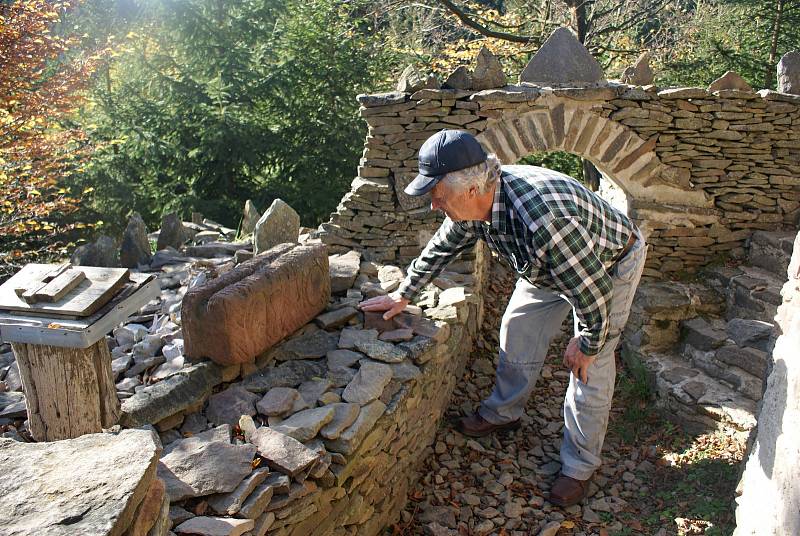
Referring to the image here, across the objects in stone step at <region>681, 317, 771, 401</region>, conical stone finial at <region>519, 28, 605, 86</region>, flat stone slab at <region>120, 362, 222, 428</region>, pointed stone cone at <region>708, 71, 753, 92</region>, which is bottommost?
stone step at <region>681, 317, 771, 401</region>

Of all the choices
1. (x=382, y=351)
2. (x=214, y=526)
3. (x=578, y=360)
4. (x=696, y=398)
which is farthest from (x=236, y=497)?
(x=696, y=398)

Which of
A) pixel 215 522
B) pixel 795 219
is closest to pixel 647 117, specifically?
pixel 795 219

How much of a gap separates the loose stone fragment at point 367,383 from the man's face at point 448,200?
102 cm

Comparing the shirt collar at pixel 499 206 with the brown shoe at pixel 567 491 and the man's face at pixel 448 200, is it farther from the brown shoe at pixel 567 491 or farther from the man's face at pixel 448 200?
the brown shoe at pixel 567 491

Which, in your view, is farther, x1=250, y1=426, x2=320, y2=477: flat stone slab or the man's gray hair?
the man's gray hair

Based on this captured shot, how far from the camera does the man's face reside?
2814mm

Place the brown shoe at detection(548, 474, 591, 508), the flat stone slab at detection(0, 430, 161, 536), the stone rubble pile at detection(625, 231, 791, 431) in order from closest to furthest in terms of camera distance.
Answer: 1. the flat stone slab at detection(0, 430, 161, 536)
2. the brown shoe at detection(548, 474, 591, 508)
3. the stone rubble pile at detection(625, 231, 791, 431)

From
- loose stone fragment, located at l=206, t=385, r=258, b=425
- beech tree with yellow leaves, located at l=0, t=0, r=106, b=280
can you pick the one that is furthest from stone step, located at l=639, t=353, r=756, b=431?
beech tree with yellow leaves, located at l=0, t=0, r=106, b=280

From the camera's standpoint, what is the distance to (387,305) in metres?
3.83

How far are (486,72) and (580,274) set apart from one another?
2482mm

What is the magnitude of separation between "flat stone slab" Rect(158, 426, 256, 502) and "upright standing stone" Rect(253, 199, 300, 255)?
2.43 m

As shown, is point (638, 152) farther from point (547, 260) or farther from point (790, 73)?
point (547, 260)

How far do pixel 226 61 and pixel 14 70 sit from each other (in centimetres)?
302

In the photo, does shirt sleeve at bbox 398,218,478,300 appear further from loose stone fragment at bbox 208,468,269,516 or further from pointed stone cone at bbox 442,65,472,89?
pointed stone cone at bbox 442,65,472,89
